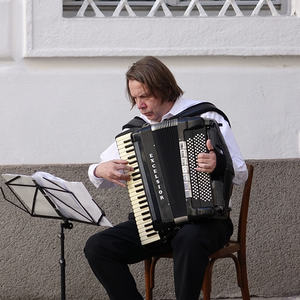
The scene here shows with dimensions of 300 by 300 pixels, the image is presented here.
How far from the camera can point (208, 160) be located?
184 inches

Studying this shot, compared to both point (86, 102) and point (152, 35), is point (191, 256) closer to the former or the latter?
point (86, 102)

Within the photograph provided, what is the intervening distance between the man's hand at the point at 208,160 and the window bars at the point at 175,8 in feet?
5.56

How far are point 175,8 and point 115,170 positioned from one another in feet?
5.88

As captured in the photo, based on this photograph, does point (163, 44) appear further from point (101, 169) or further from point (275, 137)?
point (101, 169)

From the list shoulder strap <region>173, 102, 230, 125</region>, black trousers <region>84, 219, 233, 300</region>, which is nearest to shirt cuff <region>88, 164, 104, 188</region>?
black trousers <region>84, 219, 233, 300</region>

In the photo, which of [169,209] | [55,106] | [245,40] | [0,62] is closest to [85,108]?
[55,106]

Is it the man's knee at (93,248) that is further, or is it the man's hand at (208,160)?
the man's knee at (93,248)

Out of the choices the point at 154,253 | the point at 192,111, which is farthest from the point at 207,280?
the point at 192,111

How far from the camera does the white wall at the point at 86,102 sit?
19.9ft

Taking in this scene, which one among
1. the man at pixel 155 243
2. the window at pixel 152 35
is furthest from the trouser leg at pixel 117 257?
the window at pixel 152 35

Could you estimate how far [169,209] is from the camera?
4.80 meters

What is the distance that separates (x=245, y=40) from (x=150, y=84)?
127cm

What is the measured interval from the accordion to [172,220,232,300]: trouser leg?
0.07m

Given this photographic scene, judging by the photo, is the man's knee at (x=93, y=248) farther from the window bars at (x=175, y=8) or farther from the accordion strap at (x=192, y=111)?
the window bars at (x=175, y=8)
